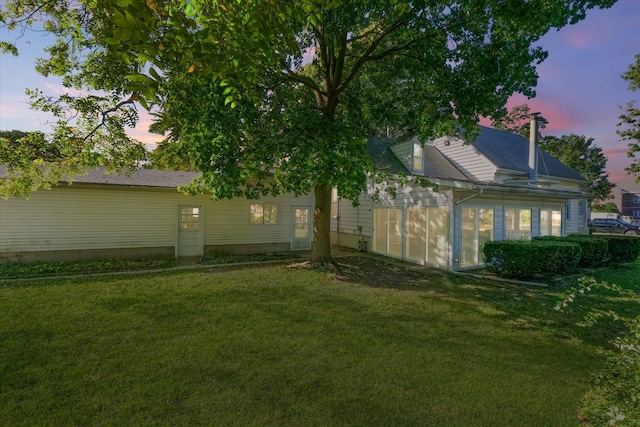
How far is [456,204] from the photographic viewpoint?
9805 mm

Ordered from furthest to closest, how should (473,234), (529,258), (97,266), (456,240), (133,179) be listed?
(133,179)
(473,234)
(456,240)
(97,266)
(529,258)

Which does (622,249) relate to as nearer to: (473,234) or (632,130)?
(473,234)

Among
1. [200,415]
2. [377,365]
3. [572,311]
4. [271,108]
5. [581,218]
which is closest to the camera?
[200,415]

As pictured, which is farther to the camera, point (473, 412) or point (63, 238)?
point (63, 238)

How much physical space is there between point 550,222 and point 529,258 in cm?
613

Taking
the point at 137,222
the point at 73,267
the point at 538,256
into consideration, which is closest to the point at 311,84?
the point at 137,222

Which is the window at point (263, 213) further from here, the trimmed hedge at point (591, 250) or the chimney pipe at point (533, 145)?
the chimney pipe at point (533, 145)

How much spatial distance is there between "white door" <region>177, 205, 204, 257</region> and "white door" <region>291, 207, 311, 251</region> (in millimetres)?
4073

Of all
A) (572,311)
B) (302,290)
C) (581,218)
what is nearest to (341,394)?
(302,290)

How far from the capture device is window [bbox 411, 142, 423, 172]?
14.1 m

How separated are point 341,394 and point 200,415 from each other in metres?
1.44

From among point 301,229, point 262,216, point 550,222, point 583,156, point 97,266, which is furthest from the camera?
point 583,156

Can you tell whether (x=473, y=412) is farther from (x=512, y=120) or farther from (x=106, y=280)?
(x=512, y=120)

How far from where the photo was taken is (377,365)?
152 inches
